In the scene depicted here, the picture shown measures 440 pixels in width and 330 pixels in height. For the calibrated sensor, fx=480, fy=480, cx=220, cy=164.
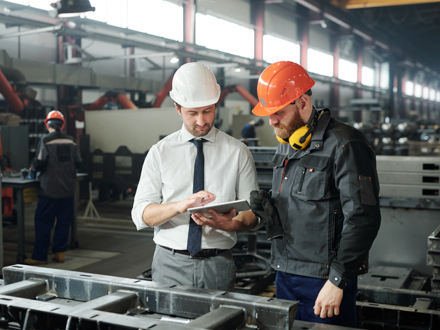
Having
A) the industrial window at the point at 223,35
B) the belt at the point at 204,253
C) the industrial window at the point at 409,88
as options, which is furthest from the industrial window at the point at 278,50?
the industrial window at the point at 409,88

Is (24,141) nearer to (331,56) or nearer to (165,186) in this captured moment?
(165,186)

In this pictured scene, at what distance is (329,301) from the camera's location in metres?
1.74

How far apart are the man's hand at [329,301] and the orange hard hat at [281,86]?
0.72m

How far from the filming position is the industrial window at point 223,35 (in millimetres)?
12499

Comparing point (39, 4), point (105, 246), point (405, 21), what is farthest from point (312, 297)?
point (405, 21)

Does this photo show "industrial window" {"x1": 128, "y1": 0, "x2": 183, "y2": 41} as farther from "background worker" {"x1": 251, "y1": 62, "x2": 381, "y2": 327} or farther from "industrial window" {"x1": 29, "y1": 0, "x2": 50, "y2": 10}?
"background worker" {"x1": 251, "y1": 62, "x2": 381, "y2": 327}

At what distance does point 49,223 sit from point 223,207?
436 centimetres

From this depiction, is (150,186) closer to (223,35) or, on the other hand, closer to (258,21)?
(223,35)

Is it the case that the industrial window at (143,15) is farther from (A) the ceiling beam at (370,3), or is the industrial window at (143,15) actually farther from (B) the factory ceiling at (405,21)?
(B) the factory ceiling at (405,21)

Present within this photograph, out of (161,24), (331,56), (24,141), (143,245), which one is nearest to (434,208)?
(143,245)

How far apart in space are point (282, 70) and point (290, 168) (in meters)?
0.41

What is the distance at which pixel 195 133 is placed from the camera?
6.77 feet

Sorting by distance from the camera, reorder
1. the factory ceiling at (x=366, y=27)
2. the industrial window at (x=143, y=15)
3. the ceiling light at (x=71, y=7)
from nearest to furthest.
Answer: the ceiling light at (x=71, y=7) → the factory ceiling at (x=366, y=27) → the industrial window at (x=143, y=15)

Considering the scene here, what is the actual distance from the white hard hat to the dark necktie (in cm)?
18
